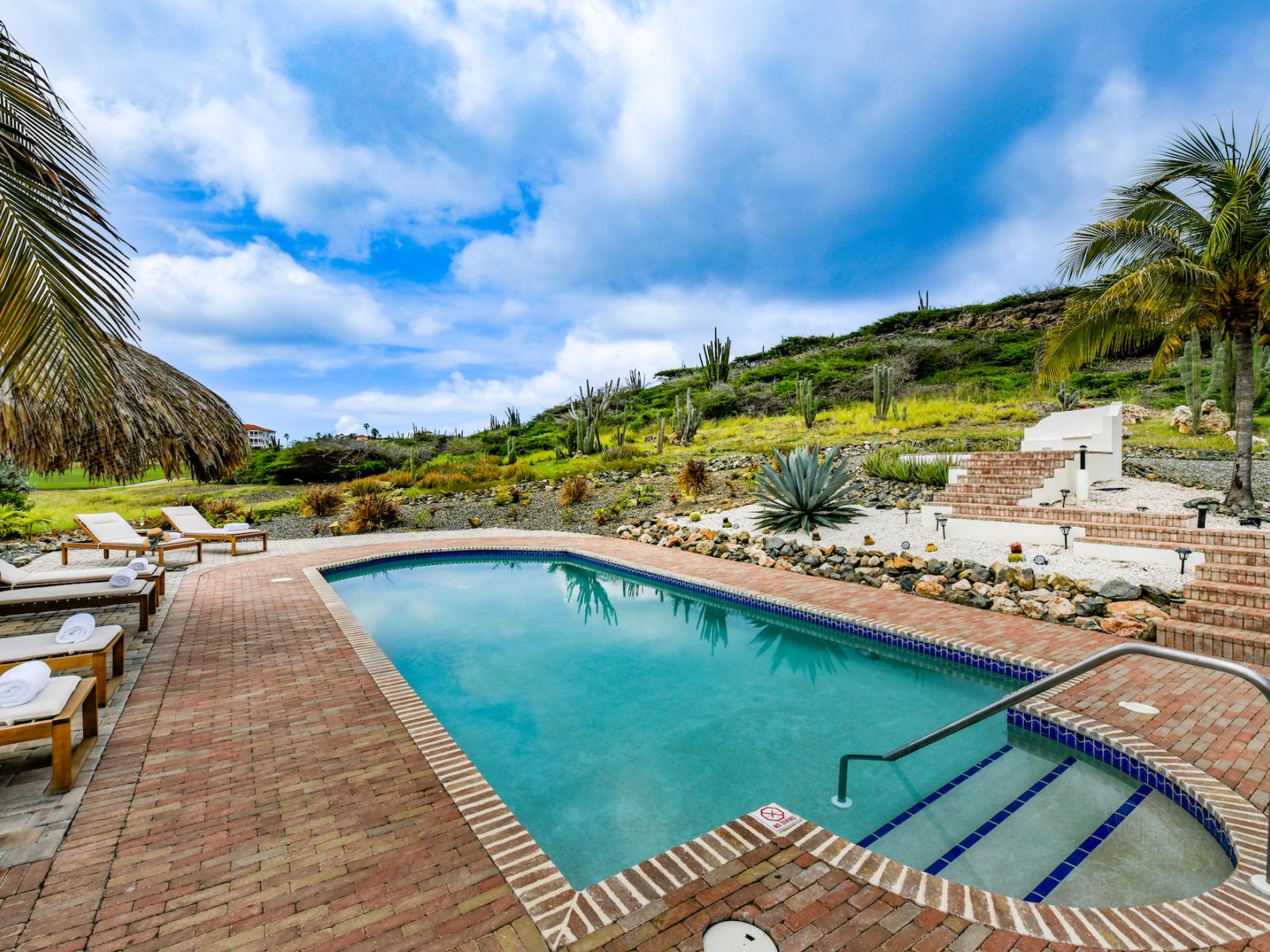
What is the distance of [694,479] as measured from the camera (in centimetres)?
1373

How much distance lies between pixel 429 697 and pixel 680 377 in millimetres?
39228

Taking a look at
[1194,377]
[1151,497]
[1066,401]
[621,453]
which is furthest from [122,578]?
[1194,377]

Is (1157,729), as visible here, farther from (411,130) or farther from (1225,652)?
(411,130)

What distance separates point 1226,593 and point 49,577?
11701mm

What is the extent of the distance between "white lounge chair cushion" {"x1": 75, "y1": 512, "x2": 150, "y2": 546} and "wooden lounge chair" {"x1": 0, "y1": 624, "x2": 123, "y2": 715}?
6.23m

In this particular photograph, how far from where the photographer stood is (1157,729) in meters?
3.58

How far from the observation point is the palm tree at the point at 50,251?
2.75 m

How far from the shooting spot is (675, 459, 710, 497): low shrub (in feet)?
45.1

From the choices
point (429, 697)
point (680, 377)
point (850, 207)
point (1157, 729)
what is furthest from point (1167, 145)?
point (680, 377)

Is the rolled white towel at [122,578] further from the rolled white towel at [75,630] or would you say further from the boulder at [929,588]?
the boulder at [929,588]

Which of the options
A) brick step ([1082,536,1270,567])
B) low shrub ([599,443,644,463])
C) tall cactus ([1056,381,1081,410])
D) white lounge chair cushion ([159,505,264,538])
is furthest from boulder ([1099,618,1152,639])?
low shrub ([599,443,644,463])

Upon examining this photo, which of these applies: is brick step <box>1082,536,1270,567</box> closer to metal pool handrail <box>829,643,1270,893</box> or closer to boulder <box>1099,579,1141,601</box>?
boulder <box>1099,579,1141,601</box>

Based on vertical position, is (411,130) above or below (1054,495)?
above

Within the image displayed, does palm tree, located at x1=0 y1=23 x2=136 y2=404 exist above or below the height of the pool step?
above
